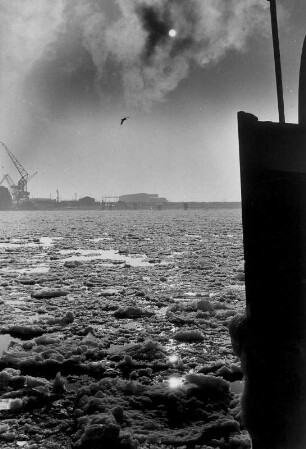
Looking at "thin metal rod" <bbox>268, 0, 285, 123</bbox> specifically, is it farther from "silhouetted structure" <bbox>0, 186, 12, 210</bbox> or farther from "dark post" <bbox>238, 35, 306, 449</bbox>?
"silhouetted structure" <bbox>0, 186, 12, 210</bbox>

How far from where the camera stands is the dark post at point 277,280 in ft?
5.69

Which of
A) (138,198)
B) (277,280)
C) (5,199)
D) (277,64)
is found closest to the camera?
(277,280)

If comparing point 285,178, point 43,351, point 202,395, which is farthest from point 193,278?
point 285,178

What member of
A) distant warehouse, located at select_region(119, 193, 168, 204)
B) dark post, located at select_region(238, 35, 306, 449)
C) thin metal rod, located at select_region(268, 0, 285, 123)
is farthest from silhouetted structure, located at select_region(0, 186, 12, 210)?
dark post, located at select_region(238, 35, 306, 449)

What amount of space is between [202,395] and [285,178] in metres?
1.96

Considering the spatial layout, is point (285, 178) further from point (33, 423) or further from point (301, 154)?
point (33, 423)

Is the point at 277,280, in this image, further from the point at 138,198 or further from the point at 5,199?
the point at 138,198

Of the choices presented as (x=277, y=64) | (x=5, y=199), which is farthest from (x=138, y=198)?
(x=277, y=64)

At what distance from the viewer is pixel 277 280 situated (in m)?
1.78

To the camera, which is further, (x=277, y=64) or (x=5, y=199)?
(x=5, y=199)

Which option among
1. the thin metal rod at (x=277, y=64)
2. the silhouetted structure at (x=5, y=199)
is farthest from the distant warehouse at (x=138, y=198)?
the thin metal rod at (x=277, y=64)

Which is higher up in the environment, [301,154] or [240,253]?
[301,154]

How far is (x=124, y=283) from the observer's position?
829cm

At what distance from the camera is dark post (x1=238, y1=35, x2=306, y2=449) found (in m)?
1.73
